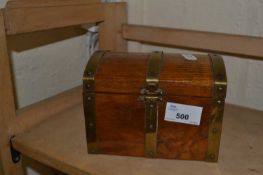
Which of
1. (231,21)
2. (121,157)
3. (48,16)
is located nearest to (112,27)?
(48,16)

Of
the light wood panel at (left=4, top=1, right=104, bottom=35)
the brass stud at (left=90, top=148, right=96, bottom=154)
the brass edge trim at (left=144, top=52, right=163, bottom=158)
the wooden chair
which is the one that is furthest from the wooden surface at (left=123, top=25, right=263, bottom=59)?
the brass stud at (left=90, top=148, right=96, bottom=154)

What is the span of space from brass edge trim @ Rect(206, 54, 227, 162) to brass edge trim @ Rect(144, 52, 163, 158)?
11cm

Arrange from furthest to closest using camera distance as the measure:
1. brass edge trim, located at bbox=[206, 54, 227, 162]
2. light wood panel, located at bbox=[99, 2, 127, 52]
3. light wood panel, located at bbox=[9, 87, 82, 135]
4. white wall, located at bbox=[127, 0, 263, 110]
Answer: light wood panel, located at bbox=[99, 2, 127, 52] < white wall, located at bbox=[127, 0, 263, 110] < light wood panel, located at bbox=[9, 87, 82, 135] < brass edge trim, located at bbox=[206, 54, 227, 162]

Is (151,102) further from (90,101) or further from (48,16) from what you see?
(48,16)

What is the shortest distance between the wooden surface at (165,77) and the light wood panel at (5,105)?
0.75 ft

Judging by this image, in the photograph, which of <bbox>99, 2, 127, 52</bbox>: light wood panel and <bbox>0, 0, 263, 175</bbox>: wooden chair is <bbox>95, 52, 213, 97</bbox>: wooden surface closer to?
<bbox>0, 0, 263, 175</bbox>: wooden chair

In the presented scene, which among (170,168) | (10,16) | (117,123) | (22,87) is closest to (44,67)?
(22,87)

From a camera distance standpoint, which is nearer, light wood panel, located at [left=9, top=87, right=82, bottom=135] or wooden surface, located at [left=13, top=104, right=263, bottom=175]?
wooden surface, located at [left=13, top=104, right=263, bottom=175]

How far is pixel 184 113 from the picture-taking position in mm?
611

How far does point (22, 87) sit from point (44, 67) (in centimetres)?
10

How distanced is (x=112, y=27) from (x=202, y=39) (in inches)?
12.3

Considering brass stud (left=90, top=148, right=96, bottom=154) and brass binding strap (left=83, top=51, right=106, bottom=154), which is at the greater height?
brass binding strap (left=83, top=51, right=106, bottom=154)

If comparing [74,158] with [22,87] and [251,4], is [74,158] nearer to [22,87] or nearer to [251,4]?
[22,87]

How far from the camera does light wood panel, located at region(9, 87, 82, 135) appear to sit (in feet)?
2.48
